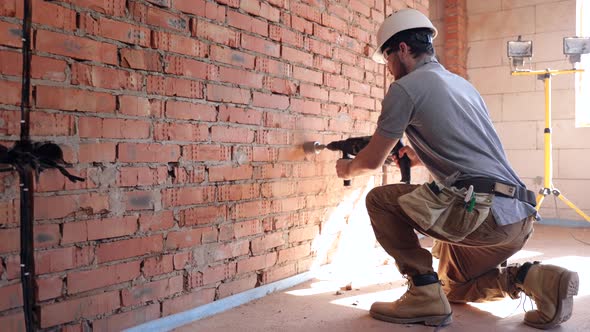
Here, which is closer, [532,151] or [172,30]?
[172,30]

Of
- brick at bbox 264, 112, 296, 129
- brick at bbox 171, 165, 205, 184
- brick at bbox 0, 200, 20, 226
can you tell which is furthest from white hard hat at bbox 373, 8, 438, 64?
brick at bbox 0, 200, 20, 226

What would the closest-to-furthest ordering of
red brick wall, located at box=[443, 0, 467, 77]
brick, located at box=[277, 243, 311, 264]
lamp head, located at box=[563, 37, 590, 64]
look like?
brick, located at box=[277, 243, 311, 264] < lamp head, located at box=[563, 37, 590, 64] < red brick wall, located at box=[443, 0, 467, 77]

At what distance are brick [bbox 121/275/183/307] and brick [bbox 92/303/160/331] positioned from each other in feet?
0.11

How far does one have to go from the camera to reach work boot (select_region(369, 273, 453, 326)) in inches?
76.9

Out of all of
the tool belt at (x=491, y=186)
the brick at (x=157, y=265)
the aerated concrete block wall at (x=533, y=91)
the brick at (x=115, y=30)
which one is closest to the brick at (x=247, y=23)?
the brick at (x=115, y=30)

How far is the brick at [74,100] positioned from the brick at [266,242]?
963mm

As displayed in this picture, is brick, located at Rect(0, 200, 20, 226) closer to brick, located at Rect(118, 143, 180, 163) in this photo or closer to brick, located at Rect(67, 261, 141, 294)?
brick, located at Rect(67, 261, 141, 294)

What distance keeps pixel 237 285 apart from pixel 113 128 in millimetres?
932

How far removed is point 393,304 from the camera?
203 centimetres

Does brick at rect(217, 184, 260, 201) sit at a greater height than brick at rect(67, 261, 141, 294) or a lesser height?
greater

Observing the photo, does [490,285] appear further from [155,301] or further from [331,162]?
[155,301]

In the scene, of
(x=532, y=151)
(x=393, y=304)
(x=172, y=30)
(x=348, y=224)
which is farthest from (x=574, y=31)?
(x=172, y=30)

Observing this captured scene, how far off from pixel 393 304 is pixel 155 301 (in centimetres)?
95

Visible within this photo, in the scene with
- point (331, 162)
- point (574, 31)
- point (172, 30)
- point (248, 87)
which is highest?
point (574, 31)
